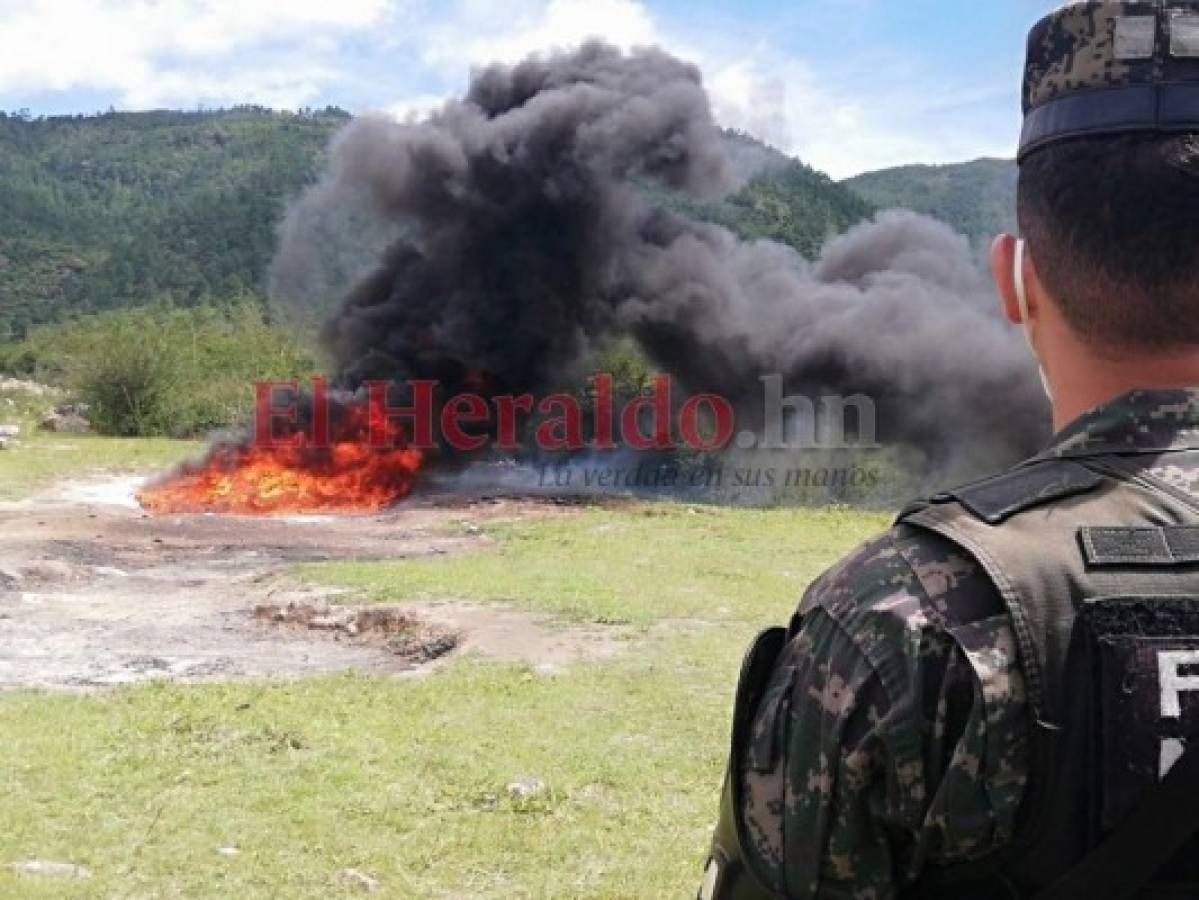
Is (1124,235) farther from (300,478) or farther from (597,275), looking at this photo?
(597,275)

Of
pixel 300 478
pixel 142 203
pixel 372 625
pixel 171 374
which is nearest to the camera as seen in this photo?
pixel 372 625

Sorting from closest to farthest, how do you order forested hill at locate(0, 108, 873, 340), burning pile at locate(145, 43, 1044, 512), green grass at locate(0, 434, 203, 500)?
green grass at locate(0, 434, 203, 500), burning pile at locate(145, 43, 1044, 512), forested hill at locate(0, 108, 873, 340)

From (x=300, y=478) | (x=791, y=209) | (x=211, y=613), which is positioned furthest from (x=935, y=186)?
(x=211, y=613)

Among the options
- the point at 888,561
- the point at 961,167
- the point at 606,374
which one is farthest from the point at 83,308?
the point at 888,561

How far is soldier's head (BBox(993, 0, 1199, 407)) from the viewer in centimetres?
133

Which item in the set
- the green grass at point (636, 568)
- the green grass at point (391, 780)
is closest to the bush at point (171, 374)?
the green grass at point (636, 568)

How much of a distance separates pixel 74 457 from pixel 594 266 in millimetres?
10494

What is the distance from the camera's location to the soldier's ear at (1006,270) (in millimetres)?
1512

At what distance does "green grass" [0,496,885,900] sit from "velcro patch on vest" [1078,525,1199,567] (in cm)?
399

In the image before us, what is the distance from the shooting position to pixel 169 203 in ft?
272

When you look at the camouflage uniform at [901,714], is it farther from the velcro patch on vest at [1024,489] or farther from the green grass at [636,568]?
the green grass at [636,568]

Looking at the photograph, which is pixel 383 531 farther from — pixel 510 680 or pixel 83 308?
pixel 83 308

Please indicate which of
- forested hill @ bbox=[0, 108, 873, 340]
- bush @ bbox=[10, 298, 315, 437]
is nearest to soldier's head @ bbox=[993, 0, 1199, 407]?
forested hill @ bbox=[0, 108, 873, 340]

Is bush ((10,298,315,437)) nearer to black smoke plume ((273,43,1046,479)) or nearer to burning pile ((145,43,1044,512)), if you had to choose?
burning pile ((145,43,1044,512))
